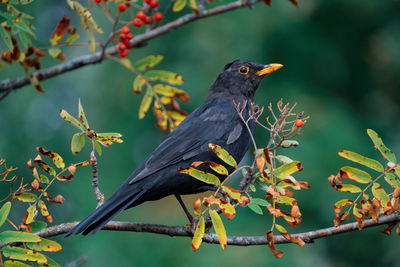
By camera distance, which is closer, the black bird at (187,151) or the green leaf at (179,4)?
the black bird at (187,151)

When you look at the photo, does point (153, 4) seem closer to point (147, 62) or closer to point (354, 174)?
point (147, 62)

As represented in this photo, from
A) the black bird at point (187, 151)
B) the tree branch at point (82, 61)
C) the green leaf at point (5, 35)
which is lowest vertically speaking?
the black bird at point (187, 151)

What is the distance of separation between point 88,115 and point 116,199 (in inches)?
284

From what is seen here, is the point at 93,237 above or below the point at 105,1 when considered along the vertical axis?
below

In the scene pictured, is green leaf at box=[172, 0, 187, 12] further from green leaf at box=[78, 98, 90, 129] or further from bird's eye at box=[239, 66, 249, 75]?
green leaf at box=[78, 98, 90, 129]

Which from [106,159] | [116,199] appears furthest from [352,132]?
[116,199]

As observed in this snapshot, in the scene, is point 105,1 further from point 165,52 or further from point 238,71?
point 165,52

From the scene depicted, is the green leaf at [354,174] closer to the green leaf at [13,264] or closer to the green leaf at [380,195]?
the green leaf at [380,195]

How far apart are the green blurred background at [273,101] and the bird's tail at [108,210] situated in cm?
372

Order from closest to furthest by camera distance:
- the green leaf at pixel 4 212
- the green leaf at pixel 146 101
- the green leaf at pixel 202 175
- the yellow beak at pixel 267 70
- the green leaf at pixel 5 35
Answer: the green leaf at pixel 4 212 < the green leaf at pixel 202 175 < the green leaf at pixel 5 35 < the green leaf at pixel 146 101 < the yellow beak at pixel 267 70

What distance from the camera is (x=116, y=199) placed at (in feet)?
11.6

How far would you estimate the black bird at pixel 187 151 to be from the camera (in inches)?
147

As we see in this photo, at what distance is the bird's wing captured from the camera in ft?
13.1

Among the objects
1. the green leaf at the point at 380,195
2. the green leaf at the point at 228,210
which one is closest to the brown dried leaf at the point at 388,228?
the green leaf at the point at 380,195
